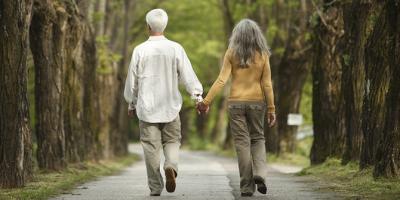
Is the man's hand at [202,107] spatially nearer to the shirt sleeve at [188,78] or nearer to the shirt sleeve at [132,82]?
the shirt sleeve at [188,78]

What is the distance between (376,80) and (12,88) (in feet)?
18.2

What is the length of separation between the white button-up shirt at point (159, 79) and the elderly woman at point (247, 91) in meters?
0.43

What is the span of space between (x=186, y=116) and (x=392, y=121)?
64.4 metres

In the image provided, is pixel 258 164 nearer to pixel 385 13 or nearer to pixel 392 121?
pixel 392 121

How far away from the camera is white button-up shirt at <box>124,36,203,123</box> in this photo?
11969 mm

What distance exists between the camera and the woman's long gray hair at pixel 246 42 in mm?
12023

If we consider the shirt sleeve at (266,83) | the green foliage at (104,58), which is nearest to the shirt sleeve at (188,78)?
the shirt sleeve at (266,83)

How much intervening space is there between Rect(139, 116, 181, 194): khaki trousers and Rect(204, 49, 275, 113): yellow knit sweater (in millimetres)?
689

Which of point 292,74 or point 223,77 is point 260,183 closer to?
point 223,77

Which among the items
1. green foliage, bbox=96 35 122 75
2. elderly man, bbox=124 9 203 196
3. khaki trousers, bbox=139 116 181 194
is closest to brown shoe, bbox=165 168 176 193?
khaki trousers, bbox=139 116 181 194

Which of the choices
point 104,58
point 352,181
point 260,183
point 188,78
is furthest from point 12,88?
point 104,58

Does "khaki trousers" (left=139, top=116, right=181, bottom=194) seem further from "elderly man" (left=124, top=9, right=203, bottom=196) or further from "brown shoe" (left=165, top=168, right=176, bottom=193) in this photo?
"brown shoe" (left=165, top=168, right=176, bottom=193)

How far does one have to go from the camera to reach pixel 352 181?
15258 mm

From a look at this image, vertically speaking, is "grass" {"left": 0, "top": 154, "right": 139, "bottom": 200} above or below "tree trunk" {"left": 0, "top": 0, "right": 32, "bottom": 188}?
below
